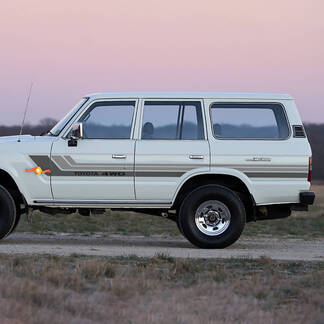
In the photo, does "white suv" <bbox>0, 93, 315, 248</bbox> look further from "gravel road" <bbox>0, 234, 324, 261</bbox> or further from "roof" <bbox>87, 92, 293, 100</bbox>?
"gravel road" <bbox>0, 234, 324, 261</bbox>

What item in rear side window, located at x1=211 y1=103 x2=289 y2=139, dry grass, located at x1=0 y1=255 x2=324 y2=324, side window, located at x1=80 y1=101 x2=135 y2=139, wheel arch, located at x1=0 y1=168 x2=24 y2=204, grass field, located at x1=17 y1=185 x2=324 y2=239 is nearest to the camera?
dry grass, located at x1=0 y1=255 x2=324 y2=324

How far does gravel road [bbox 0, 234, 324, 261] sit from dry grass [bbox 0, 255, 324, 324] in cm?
144

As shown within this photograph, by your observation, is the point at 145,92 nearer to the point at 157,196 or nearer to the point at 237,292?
the point at 157,196

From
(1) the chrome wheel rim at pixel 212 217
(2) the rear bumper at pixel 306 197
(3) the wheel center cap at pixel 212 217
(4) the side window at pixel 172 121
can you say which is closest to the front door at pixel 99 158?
(4) the side window at pixel 172 121

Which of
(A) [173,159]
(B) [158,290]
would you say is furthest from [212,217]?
(B) [158,290]

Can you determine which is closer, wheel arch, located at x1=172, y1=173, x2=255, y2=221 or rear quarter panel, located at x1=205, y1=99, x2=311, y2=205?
rear quarter panel, located at x1=205, y1=99, x2=311, y2=205

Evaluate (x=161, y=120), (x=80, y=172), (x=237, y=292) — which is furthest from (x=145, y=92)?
(x=237, y=292)

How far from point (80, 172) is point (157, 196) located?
123cm

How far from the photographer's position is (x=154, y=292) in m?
8.46

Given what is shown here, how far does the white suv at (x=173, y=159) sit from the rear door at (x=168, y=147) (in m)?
0.02

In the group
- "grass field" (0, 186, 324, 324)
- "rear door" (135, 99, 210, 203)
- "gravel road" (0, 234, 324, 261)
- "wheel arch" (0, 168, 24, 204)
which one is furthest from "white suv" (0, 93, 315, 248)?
"grass field" (0, 186, 324, 324)

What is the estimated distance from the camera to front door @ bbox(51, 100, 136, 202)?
498 inches

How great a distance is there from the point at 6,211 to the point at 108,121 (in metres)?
2.07

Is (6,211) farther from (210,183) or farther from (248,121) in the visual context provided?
(248,121)
